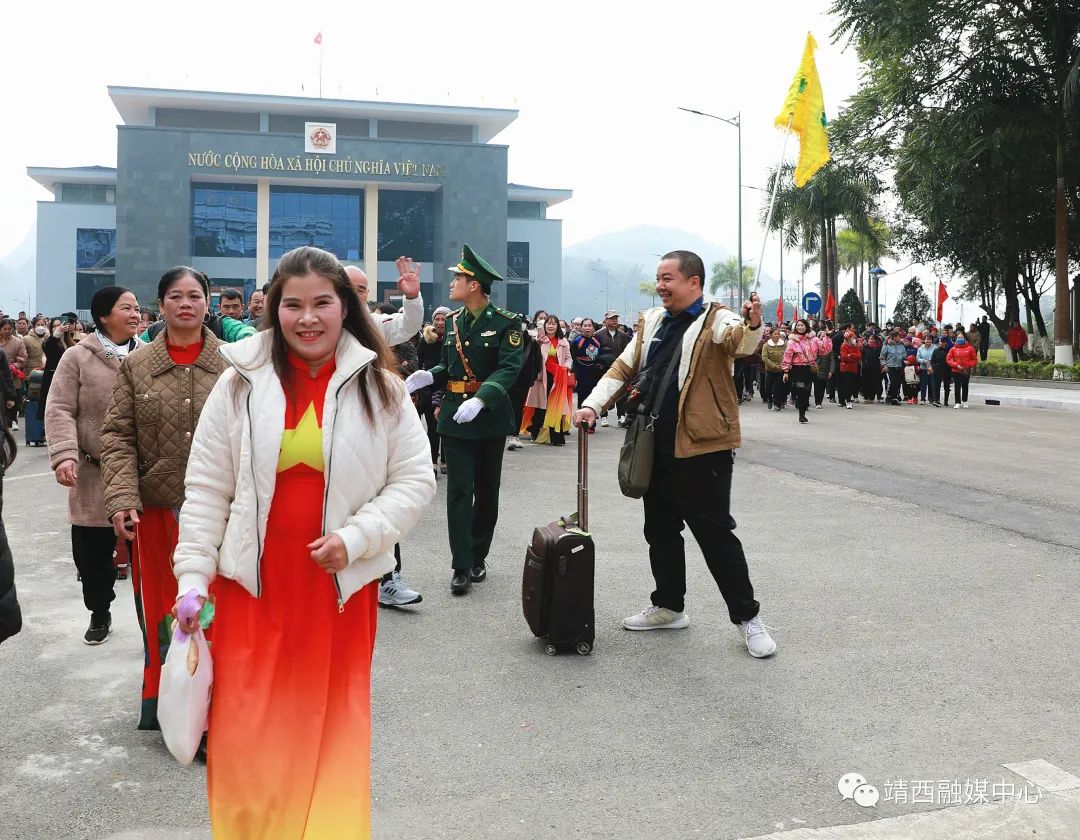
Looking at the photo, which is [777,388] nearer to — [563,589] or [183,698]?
[563,589]

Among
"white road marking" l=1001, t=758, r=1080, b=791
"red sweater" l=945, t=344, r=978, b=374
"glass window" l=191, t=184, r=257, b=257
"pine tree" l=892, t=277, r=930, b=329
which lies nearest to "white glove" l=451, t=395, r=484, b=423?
"white road marking" l=1001, t=758, r=1080, b=791

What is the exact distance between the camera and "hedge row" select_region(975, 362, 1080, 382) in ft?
101

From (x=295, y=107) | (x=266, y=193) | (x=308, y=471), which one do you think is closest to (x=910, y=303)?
(x=266, y=193)

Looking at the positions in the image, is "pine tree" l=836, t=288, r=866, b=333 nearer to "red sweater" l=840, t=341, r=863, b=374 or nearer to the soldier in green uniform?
"red sweater" l=840, t=341, r=863, b=374

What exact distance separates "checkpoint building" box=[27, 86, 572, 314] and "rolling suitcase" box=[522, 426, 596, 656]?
191ft

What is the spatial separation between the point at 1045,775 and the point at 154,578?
11.1 feet

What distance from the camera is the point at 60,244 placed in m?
69.2

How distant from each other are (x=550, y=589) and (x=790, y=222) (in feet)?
159

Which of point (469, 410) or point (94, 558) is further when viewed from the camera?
point (469, 410)

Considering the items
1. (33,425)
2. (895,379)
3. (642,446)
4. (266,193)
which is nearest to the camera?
(642,446)

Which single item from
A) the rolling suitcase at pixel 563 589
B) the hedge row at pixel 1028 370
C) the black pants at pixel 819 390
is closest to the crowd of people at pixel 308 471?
the rolling suitcase at pixel 563 589

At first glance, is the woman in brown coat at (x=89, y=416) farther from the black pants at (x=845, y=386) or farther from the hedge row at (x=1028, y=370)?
the hedge row at (x=1028, y=370)

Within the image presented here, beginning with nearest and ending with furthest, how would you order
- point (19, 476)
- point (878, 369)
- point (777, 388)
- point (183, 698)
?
point (183, 698) < point (19, 476) < point (777, 388) < point (878, 369)

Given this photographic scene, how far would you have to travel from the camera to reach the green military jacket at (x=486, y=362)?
654 centimetres
